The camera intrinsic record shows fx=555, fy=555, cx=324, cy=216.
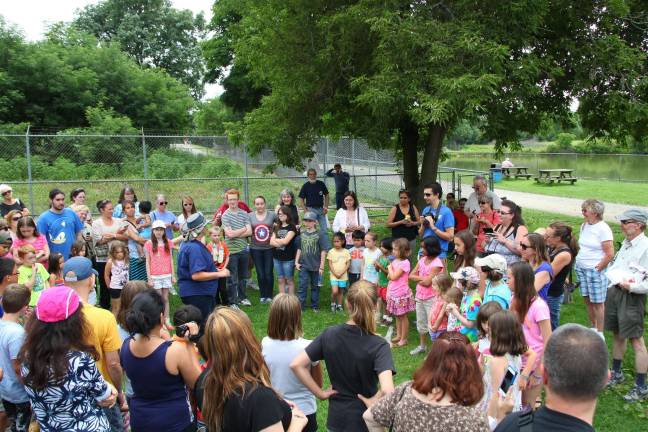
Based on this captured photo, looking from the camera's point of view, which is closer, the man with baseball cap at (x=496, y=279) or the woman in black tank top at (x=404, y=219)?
the man with baseball cap at (x=496, y=279)

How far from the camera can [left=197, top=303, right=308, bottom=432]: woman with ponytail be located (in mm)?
2516

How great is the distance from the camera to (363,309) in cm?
326

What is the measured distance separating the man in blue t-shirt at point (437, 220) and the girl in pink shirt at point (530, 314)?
3513 mm

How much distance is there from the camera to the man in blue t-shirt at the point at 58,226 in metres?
7.67

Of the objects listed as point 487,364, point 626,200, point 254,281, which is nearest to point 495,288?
point 487,364

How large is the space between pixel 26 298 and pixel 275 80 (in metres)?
8.00

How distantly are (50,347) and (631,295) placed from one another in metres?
5.18

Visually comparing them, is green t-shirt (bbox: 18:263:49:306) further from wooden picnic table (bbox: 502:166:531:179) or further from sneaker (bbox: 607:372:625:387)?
wooden picnic table (bbox: 502:166:531:179)

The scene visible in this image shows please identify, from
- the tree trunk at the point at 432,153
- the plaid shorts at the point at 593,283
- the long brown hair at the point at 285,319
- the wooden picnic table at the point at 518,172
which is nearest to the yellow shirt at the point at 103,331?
the long brown hair at the point at 285,319

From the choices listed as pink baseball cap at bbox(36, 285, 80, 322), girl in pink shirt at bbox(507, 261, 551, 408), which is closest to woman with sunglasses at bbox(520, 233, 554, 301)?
girl in pink shirt at bbox(507, 261, 551, 408)

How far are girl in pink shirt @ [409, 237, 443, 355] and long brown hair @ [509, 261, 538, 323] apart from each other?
6.74 feet

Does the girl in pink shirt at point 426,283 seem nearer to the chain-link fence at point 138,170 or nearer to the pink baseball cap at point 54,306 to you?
the pink baseball cap at point 54,306

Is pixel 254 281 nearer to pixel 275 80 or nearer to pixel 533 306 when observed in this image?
pixel 275 80

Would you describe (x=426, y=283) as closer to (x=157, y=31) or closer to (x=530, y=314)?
(x=530, y=314)
